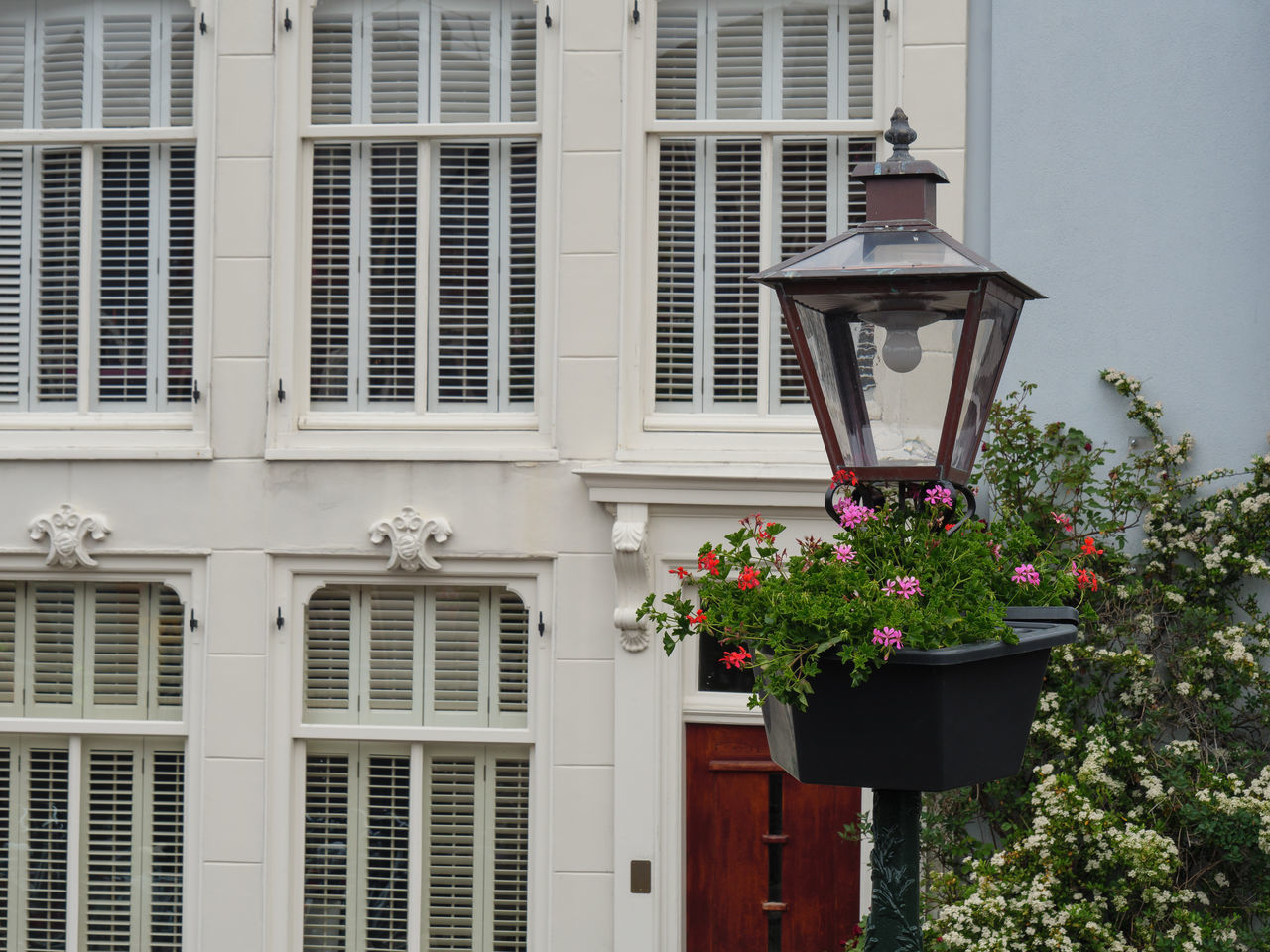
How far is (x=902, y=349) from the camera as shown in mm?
2783

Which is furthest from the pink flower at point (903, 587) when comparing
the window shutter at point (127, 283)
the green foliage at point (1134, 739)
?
the window shutter at point (127, 283)

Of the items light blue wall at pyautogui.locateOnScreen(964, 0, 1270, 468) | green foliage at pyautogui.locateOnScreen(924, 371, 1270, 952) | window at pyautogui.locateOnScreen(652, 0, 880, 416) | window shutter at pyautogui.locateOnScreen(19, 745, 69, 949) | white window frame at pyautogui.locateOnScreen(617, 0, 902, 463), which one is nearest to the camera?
green foliage at pyautogui.locateOnScreen(924, 371, 1270, 952)

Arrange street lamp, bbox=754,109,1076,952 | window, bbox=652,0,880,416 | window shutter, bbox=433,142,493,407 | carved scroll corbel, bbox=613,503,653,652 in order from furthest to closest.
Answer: window shutter, bbox=433,142,493,407, window, bbox=652,0,880,416, carved scroll corbel, bbox=613,503,653,652, street lamp, bbox=754,109,1076,952

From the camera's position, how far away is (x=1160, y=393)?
584 centimetres

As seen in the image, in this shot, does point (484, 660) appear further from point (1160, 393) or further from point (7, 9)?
point (7, 9)

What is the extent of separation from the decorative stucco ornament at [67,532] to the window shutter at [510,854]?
6.87ft

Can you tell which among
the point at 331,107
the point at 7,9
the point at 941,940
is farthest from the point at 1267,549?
the point at 7,9

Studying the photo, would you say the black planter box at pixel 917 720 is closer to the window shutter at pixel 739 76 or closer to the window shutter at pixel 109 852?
the window shutter at pixel 739 76

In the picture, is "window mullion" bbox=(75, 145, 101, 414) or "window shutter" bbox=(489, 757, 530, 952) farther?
"window mullion" bbox=(75, 145, 101, 414)

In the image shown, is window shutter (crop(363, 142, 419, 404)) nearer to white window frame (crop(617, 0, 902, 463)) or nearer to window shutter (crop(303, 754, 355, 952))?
white window frame (crop(617, 0, 902, 463))

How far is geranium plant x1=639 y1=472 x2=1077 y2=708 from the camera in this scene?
2506 mm

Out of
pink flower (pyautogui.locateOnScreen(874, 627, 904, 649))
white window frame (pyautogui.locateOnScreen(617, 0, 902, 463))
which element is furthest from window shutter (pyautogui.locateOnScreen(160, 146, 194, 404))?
pink flower (pyautogui.locateOnScreen(874, 627, 904, 649))

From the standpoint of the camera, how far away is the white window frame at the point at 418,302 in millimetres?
6312

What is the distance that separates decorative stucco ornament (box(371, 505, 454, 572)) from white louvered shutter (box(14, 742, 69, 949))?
1.90 m
